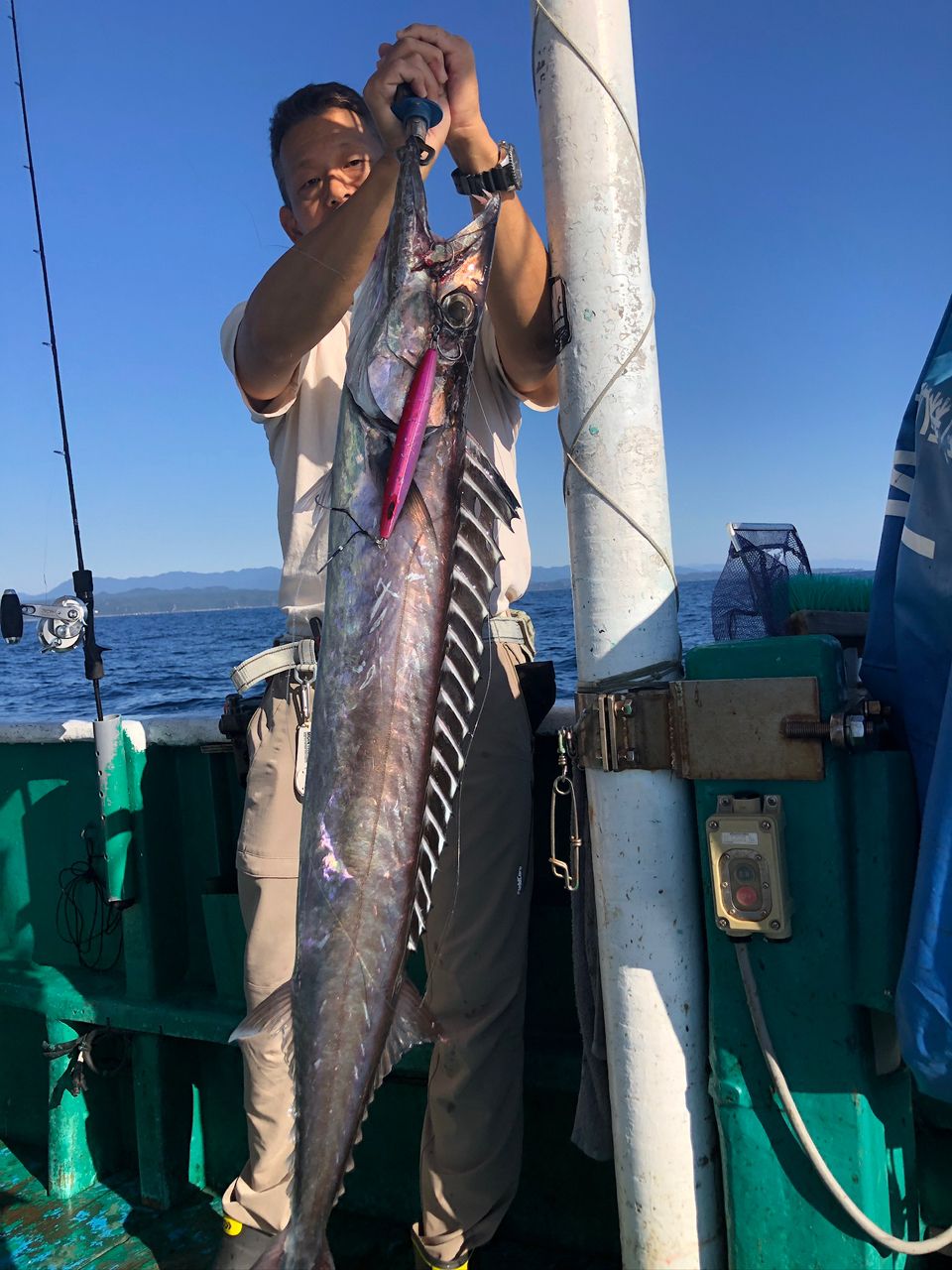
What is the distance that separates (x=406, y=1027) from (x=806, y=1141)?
2.87ft

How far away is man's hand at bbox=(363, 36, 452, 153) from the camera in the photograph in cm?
196

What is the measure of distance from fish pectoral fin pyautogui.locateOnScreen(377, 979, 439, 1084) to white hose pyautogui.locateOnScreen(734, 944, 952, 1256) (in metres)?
0.73

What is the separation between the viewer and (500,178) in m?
2.10

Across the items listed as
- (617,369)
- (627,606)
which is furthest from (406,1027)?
(617,369)

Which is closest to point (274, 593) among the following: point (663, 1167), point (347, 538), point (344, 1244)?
point (347, 538)

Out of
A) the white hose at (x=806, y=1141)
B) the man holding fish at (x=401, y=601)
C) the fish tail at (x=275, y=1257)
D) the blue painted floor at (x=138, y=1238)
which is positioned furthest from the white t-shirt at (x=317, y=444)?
the blue painted floor at (x=138, y=1238)

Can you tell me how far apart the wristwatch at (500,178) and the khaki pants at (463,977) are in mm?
1149

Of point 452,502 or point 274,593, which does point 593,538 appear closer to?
point 452,502

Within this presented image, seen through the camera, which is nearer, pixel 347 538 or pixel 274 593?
pixel 347 538

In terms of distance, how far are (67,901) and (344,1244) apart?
1721 mm

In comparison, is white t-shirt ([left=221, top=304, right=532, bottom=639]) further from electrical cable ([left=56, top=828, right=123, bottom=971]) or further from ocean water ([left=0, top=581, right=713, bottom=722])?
electrical cable ([left=56, top=828, right=123, bottom=971])

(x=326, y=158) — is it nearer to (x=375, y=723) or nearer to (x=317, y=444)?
(x=317, y=444)

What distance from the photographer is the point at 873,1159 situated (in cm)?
191

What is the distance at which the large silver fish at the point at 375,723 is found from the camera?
198 cm
